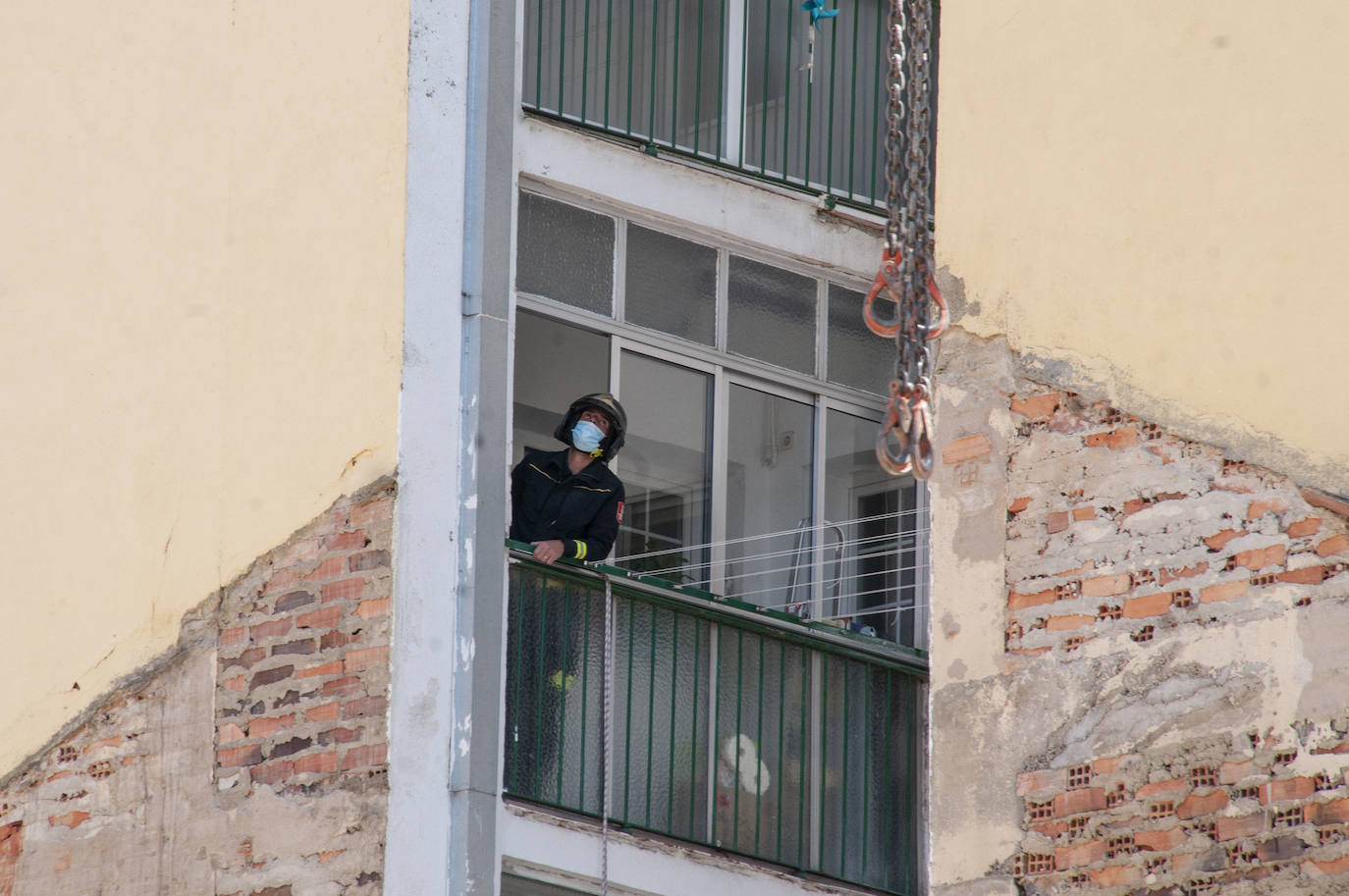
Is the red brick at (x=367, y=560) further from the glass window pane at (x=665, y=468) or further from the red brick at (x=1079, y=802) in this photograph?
the red brick at (x=1079, y=802)

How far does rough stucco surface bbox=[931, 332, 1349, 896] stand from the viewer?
9383 millimetres

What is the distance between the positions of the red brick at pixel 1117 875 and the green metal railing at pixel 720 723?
8.91 ft

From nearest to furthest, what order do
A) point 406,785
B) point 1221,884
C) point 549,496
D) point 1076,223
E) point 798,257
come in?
point 1221,884 → point 1076,223 → point 406,785 → point 549,496 → point 798,257

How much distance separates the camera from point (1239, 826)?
30.9 ft

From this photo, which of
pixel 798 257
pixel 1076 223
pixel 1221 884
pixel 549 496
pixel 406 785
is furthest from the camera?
pixel 798 257

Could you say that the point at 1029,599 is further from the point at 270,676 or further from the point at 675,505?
the point at 270,676

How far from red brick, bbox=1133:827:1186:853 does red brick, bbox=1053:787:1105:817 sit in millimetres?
187

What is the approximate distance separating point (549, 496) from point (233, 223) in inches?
80.4

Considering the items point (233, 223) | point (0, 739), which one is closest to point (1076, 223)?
point (233, 223)

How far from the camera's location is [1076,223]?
1033cm

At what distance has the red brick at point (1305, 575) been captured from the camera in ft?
31.0

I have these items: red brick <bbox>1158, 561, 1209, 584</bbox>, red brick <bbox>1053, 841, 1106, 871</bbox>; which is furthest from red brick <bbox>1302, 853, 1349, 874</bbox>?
red brick <bbox>1158, 561, 1209, 584</bbox>

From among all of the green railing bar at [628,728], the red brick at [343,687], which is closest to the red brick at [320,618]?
the red brick at [343,687]

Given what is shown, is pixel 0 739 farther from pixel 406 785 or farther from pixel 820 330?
pixel 820 330
